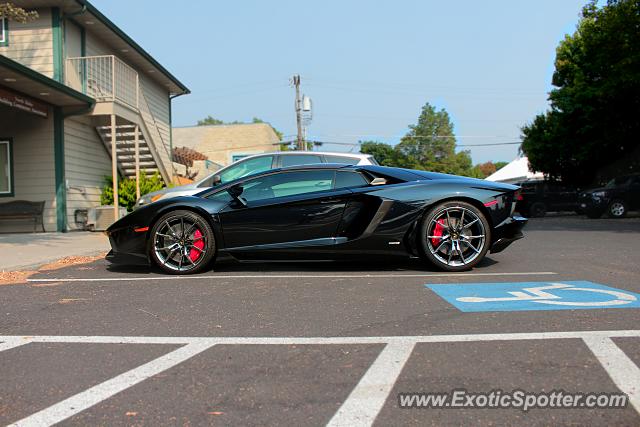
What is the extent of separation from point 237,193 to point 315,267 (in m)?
1.28

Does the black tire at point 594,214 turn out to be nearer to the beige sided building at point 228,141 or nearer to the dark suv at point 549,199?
the dark suv at point 549,199

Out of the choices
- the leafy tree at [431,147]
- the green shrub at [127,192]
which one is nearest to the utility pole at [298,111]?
the green shrub at [127,192]

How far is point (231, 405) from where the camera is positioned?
224 cm

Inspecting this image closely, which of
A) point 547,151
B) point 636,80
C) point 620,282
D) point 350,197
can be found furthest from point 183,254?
point 547,151

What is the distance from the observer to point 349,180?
19.4 ft

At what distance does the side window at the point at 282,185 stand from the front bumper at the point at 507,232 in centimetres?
194

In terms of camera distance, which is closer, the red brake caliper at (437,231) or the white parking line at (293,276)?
the white parking line at (293,276)

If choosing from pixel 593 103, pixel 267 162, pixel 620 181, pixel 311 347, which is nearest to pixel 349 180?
pixel 311 347

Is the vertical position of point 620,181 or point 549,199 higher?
point 620,181

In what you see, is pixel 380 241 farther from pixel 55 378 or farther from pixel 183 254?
pixel 55 378

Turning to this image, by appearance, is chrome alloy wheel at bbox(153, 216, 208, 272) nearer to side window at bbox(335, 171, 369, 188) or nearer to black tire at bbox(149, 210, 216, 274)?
black tire at bbox(149, 210, 216, 274)

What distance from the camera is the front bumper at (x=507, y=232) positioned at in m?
5.75

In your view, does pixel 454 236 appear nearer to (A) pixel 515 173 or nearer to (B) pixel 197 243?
(B) pixel 197 243

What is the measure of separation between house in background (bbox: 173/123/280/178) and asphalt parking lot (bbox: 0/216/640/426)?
114ft
